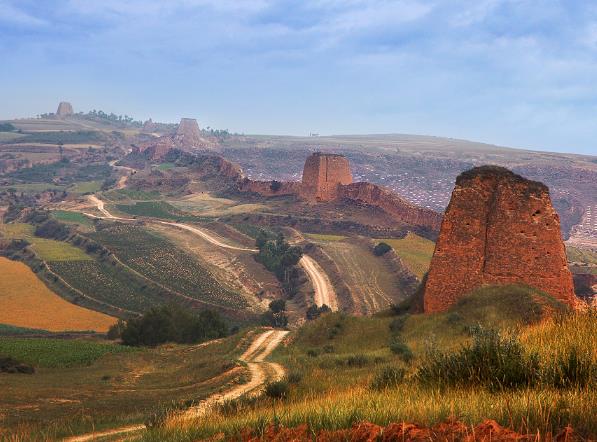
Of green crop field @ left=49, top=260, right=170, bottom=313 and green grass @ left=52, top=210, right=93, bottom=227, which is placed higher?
green grass @ left=52, top=210, right=93, bottom=227

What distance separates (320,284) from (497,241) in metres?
40.1

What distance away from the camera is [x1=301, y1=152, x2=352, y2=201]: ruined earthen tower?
3760 inches

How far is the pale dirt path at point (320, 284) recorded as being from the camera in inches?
2263

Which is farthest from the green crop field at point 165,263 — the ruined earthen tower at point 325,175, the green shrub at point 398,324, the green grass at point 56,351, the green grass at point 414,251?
the green shrub at point 398,324

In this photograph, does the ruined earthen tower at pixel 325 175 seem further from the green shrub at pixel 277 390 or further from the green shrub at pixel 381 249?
the green shrub at pixel 277 390

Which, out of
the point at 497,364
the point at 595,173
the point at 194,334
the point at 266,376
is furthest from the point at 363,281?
the point at 595,173

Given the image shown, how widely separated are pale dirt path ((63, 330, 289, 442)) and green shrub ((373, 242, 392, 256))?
37.8 meters

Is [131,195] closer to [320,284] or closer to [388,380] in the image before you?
[320,284]

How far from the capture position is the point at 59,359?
30547mm

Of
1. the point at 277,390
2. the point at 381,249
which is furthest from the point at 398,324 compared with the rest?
the point at 381,249

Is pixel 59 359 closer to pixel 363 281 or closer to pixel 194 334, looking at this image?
pixel 194 334

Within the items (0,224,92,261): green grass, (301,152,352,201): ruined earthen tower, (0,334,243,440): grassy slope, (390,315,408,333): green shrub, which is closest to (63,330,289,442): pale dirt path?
(0,334,243,440): grassy slope

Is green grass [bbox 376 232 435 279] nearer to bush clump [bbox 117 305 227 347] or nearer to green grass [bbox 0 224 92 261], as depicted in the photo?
bush clump [bbox 117 305 227 347]

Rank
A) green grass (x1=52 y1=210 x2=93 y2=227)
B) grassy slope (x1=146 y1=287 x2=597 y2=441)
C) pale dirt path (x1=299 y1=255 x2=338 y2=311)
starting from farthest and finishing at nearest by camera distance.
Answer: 1. green grass (x1=52 y1=210 x2=93 y2=227)
2. pale dirt path (x1=299 y1=255 x2=338 y2=311)
3. grassy slope (x1=146 y1=287 x2=597 y2=441)
